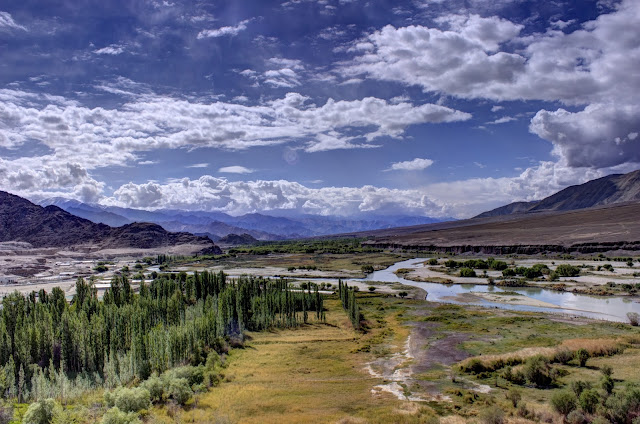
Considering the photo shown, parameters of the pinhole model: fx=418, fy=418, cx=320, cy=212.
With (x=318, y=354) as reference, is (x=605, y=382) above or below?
above

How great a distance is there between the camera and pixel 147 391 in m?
40.0

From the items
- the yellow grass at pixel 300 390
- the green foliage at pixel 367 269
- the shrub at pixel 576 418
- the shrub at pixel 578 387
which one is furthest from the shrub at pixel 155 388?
the green foliage at pixel 367 269

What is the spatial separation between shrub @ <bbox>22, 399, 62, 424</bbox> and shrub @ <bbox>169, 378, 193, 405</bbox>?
35.3ft

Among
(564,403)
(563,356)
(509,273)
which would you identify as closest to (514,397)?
(564,403)

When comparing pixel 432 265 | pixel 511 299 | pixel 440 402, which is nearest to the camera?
pixel 440 402

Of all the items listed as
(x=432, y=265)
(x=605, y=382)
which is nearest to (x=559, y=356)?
(x=605, y=382)

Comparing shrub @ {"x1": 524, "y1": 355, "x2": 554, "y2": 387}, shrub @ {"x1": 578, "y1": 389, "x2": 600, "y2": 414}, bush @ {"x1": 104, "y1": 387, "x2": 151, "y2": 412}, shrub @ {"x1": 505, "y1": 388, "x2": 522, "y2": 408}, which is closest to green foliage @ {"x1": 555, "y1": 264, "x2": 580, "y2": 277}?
shrub @ {"x1": 524, "y1": 355, "x2": 554, "y2": 387}

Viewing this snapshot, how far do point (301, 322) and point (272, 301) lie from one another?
7462 mm

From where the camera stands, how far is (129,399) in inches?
1487

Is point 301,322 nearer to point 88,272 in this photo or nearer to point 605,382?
point 605,382

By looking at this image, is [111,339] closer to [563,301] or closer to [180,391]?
[180,391]

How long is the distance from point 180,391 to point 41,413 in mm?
12562

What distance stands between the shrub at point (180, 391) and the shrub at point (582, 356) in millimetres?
41515

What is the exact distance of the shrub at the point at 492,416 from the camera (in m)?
32.4
